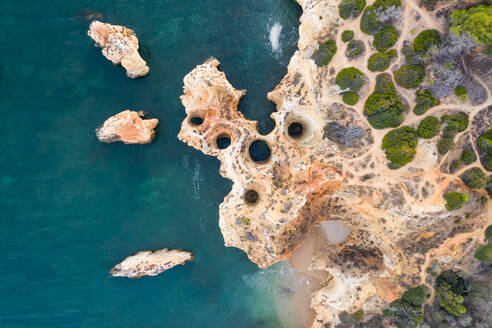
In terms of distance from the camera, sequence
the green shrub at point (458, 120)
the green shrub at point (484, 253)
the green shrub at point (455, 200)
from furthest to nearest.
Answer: the green shrub at point (484, 253), the green shrub at point (455, 200), the green shrub at point (458, 120)

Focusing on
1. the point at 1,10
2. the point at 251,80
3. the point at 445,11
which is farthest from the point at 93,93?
the point at 445,11

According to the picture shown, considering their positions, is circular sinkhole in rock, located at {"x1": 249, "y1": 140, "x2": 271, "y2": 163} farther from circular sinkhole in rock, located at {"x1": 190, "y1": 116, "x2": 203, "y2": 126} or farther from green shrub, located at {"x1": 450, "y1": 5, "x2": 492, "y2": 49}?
green shrub, located at {"x1": 450, "y1": 5, "x2": 492, "y2": 49}

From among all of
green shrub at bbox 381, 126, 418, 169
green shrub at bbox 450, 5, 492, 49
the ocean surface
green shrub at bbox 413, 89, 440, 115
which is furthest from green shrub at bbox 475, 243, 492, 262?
the ocean surface

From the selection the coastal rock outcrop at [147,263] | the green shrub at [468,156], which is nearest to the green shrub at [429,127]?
the green shrub at [468,156]

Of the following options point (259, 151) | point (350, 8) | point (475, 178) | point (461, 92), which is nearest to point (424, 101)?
point (461, 92)

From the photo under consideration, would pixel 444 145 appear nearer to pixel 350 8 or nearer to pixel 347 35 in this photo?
pixel 347 35

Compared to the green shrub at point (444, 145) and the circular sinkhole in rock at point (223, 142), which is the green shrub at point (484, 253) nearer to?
the green shrub at point (444, 145)
